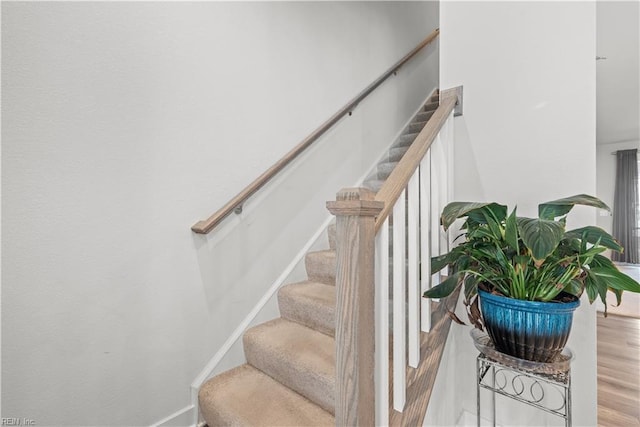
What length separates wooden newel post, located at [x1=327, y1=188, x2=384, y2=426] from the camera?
853 millimetres

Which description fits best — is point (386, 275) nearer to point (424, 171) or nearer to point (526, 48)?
point (424, 171)

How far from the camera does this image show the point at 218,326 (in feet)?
5.64

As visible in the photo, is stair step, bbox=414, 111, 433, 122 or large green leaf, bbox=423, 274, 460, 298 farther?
stair step, bbox=414, 111, 433, 122

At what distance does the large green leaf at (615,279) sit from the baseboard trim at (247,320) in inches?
62.9

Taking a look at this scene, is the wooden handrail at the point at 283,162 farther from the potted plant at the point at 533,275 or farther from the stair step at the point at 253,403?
the potted plant at the point at 533,275

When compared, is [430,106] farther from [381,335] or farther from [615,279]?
[381,335]

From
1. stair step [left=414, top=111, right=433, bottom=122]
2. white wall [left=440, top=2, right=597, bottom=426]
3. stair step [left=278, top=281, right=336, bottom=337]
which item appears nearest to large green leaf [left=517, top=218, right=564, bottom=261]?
white wall [left=440, top=2, right=597, bottom=426]

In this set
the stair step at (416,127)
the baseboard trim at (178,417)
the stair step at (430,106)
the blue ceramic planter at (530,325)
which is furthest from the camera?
the stair step at (430,106)

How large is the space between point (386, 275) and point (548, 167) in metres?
0.98

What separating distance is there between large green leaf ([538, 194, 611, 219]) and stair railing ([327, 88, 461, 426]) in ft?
1.31

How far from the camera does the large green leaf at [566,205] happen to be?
0.98 metres

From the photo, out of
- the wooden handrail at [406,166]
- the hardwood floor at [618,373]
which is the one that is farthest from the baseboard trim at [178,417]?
the hardwood floor at [618,373]

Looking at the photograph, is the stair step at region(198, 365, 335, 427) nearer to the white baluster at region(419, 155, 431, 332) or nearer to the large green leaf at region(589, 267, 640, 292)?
the white baluster at region(419, 155, 431, 332)

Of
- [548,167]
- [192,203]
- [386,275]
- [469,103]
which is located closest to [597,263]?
[548,167]
